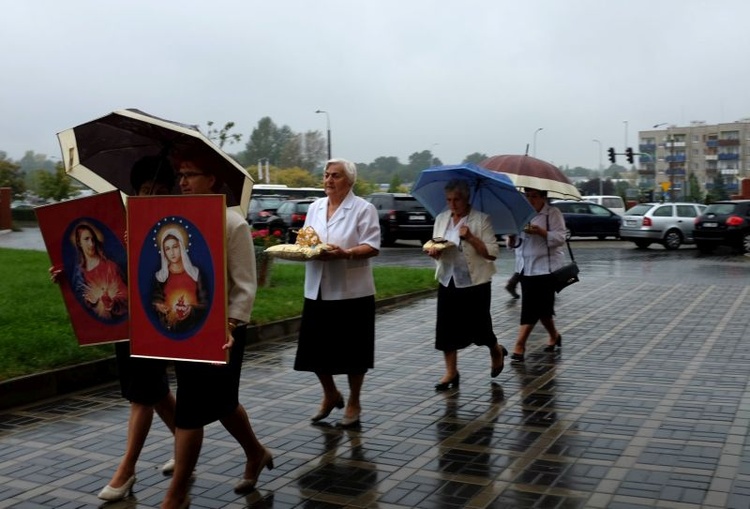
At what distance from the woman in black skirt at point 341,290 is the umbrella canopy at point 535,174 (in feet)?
8.39

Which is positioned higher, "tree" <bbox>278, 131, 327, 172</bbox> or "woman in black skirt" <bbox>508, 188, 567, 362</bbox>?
"tree" <bbox>278, 131, 327, 172</bbox>

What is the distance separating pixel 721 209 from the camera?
25.2m

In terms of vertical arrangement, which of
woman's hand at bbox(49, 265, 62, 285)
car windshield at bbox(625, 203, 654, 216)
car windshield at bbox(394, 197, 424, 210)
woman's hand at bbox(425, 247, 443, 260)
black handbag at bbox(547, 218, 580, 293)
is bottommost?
black handbag at bbox(547, 218, 580, 293)

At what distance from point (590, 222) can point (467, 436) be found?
86.0ft

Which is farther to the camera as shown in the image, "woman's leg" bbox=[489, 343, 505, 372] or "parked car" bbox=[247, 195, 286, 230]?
"parked car" bbox=[247, 195, 286, 230]

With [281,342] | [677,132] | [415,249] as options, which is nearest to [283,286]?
[281,342]

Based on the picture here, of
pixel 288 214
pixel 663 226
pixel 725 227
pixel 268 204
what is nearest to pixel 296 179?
pixel 268 204

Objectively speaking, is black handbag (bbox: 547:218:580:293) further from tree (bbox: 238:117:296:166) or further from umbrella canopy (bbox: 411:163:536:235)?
tree (bbox: 238:117:296:166)

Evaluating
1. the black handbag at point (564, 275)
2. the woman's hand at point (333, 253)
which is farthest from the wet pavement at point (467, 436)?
the woman's hand at point (333, 253)

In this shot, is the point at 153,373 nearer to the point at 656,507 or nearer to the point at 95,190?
the point at 95,190

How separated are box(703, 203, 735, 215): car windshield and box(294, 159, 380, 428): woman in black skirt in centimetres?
2129

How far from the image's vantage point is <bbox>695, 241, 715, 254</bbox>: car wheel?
25.2m

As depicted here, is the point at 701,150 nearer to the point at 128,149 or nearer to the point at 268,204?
the point at 268,204

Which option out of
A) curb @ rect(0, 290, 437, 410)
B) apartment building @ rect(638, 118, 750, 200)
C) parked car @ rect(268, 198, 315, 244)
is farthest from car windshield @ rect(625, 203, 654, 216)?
apartment building @ rect(638, 118, 750, 200)
